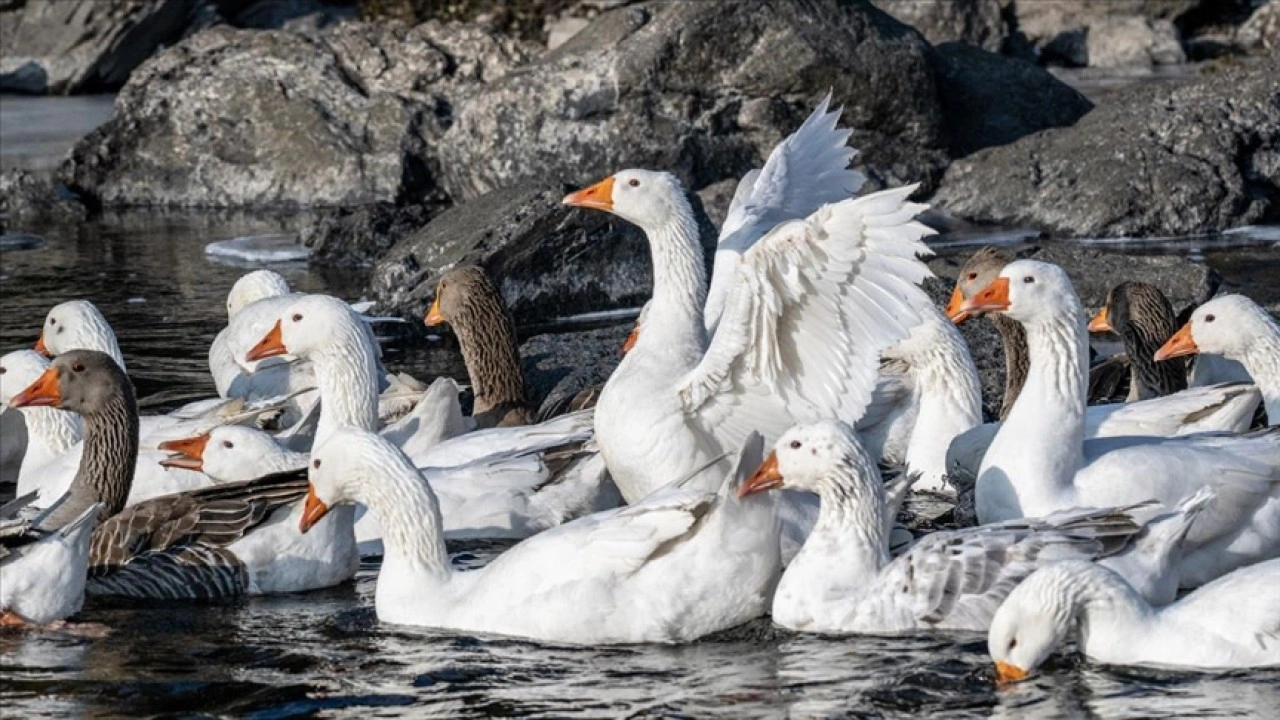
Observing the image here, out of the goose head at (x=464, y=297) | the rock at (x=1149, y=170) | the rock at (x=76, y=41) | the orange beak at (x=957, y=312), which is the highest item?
the rock at (x=76, y=41)

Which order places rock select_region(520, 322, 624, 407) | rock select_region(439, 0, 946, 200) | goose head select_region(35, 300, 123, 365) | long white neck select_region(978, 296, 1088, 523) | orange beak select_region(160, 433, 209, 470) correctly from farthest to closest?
1. rock select_region(439, 0, 946, 200)
2. rock select_region(520, 322, 624, 407)
3. goose head select_region(35, 300, 123, 365)
4. orange beak select_region(160, 433, 209, 470)
5. long white neck select_region(978, 296, 1088, 523)

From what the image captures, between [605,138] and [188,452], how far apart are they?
33.6 feet

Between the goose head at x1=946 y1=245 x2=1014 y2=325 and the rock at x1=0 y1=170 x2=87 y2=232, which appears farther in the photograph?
the rock at x1=0 y1=170 x2=87 y2=232

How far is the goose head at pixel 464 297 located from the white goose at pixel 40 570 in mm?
3633

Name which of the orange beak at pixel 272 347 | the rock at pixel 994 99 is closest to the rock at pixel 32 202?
the rock at pixel 994 99

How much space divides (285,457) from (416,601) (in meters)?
1.91

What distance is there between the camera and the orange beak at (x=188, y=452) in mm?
9344

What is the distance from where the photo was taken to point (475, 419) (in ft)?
36.4

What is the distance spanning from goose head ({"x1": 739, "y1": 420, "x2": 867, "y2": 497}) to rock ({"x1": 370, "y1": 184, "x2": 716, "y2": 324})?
708 cm

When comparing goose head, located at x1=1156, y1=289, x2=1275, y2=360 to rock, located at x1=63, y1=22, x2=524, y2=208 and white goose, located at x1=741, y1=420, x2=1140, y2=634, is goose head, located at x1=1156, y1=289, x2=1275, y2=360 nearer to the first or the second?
white goose, located at x1=741, y1=420, x2=1140, y2=634

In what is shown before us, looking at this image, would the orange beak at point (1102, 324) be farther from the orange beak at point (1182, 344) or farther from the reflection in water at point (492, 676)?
the reflection in water at point (492, 676)

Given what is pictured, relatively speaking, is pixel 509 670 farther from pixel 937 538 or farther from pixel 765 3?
pixel 765 3

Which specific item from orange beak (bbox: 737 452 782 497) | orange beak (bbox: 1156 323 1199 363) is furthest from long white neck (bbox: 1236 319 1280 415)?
orange beak (bbox: 737 452 782 497)

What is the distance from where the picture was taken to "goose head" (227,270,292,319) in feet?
41.7
